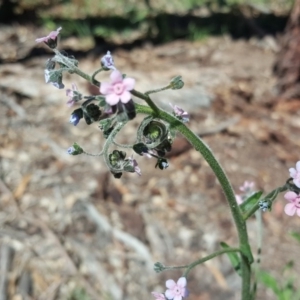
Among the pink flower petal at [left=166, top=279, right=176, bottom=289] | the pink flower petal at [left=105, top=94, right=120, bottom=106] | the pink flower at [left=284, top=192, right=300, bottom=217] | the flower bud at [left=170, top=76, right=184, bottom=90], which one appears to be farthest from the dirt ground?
the pink flower petal at [left=105, top=94, right=120, bottom=106]

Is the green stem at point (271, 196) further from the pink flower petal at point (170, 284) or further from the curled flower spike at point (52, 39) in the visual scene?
the curled flower spike at point (52, 39)

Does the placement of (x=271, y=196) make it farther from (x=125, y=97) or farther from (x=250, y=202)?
(x=125, y=97)

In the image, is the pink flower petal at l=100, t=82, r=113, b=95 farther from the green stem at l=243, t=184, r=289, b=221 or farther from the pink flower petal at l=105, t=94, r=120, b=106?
the green stem at l=243, t=184, r=289, b=221

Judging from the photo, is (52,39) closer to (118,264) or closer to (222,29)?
(118,264)

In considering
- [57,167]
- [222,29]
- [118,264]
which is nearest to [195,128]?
[57,167]

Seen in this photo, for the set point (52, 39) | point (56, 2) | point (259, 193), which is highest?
point (52, 39)

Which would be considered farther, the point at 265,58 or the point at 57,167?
the point at 265,58

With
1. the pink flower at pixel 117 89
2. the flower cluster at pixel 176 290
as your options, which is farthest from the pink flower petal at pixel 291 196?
the pink flower at pixel 117 89
